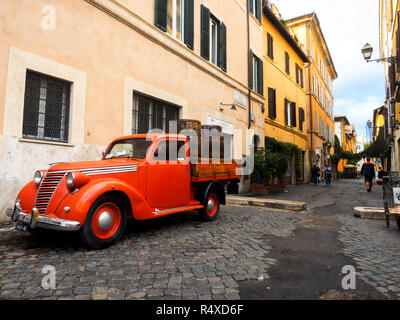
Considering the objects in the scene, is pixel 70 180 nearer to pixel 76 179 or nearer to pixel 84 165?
pixel 76 179

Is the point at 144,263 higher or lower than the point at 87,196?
lower

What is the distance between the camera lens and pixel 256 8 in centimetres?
1470

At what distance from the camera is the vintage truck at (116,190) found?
3303mm

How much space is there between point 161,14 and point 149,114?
321cm

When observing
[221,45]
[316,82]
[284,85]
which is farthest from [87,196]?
[316,82]

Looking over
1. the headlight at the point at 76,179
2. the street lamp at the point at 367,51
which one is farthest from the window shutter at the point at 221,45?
the headlight at the point at 76,179

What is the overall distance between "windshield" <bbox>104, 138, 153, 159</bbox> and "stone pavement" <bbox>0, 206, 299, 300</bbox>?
4.27 ft

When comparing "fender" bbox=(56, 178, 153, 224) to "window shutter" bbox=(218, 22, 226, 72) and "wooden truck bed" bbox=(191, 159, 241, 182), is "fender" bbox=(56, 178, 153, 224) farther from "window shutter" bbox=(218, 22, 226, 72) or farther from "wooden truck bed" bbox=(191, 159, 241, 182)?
"window shutter" bbox=(218, 22, 226, 72)

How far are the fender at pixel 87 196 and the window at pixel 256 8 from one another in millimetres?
13897

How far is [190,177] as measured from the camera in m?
5.05

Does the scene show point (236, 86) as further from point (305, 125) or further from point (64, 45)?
point (305, 125)

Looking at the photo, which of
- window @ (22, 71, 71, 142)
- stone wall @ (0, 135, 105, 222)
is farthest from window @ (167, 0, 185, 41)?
stone wall @ (0, 135, 105, 222)

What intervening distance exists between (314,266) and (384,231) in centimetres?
282

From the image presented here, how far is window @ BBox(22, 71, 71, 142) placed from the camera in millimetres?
5434
